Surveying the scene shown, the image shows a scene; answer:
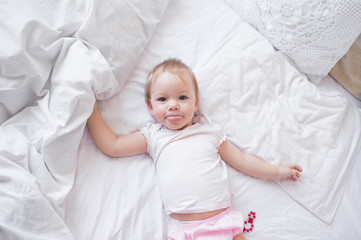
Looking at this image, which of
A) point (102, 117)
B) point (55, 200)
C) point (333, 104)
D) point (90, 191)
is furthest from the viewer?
point (333, 104)

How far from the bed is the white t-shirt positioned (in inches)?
2.2

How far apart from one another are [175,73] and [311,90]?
55 cm

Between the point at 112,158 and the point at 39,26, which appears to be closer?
the point at 39,26

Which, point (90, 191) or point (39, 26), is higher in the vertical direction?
point (39, 26)

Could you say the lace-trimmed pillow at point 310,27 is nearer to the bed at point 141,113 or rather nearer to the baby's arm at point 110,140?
the bed at point 141,113

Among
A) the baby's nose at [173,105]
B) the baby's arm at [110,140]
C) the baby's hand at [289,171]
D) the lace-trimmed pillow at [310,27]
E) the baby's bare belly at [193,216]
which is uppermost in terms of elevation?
the lace-trimmed pillow at [310,27]

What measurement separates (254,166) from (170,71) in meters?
0.44

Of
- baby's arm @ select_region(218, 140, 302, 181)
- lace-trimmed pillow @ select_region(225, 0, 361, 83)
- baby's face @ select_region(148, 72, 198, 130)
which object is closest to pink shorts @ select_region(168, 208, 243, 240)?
baby's arm @ select_region(218, 140, 302, 181)

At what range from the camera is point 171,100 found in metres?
1.03

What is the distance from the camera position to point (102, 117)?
106 cm

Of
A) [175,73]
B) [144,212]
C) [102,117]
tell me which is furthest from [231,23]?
[144,212]

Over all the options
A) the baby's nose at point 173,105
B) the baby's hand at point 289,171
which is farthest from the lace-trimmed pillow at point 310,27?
the baby's nose at point 173,105

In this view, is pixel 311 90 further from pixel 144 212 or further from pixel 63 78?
pixel 63 78

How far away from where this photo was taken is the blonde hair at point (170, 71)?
3.44ft
